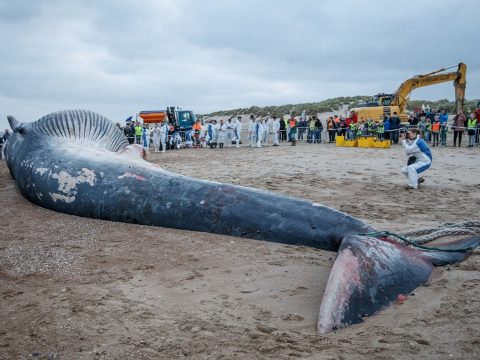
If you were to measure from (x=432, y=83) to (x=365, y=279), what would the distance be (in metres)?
26.8

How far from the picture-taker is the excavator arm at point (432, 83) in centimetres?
2581

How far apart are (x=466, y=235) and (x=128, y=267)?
3.71 metres

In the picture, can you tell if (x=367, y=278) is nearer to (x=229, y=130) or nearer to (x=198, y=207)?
(x=198, y=207)

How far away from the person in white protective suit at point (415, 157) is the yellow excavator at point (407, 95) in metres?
15.6

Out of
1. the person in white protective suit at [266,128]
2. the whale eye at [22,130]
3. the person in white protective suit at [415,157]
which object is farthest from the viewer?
the person in white protective suit at [266,128]

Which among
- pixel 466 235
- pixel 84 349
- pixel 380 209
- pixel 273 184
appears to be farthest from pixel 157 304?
pixel 273 184

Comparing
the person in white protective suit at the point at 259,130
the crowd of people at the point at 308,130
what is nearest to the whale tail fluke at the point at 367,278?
the crowd of people at the point at 308,130

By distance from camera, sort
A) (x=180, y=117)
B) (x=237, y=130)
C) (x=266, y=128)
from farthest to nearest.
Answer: (x=180, y=117) → (x=266, y=128) → (x=237, y=130)

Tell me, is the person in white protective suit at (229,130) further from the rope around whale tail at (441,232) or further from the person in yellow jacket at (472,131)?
the rope around whale tail at (441,232)

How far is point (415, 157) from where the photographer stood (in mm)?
10203

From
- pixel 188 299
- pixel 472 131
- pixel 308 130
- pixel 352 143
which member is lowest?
pixel 188 299

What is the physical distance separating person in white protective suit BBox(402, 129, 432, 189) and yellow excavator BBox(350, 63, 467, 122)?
51.2 feet

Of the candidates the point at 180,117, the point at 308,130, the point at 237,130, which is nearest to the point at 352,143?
the point at 308,130

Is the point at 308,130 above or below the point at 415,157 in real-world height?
above
